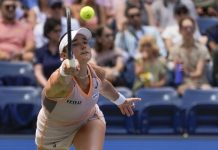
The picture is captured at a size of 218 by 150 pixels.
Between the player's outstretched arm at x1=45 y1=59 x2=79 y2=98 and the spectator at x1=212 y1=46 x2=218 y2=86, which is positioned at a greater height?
the player's outstretched arm at x1=45 y1=59 x2=79 y2=98

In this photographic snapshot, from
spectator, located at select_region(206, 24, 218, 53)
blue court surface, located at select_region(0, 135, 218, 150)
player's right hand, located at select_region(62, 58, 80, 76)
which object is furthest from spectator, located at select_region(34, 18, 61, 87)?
player's right hand, located at select_region(62, 58, 80, 76)

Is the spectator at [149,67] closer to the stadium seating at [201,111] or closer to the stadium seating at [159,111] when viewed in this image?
the stadium seating at [159,111]

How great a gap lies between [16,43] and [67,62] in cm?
456

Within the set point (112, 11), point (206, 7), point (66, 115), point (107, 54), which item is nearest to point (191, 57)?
point (107, 54)

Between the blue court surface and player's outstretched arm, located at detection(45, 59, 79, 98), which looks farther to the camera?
the blue court surface

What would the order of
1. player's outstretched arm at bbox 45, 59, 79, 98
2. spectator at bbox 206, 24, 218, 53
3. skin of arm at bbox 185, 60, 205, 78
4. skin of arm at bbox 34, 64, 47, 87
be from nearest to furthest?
1. player's outstretched arm at bbox 45, 59, 79, 98
2. skin of arm at bbox 34, 64, 47, 87
3. skin of arm at bbox 185, 60, 205, 78
4. spectator at bbox 206, 24, 218, 53

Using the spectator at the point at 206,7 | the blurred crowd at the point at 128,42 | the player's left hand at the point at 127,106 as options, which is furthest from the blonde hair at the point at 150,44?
the player's left hand at the point at 127,106

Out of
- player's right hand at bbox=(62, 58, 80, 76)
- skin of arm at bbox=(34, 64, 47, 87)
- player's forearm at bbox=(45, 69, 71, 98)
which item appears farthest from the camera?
skin of arm at bbox=(34, 64, 47, 87)

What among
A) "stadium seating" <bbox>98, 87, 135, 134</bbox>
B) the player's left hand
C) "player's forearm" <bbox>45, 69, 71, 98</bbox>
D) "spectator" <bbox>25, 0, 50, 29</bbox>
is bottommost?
"stadium seating" <bbox>98, 87, 135, 134</bbox>

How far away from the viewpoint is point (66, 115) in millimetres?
4645

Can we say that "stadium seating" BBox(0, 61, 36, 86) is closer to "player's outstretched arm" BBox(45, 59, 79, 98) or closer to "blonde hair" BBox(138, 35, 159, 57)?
"blonde hair" BBox(138, 35, 159, 57)

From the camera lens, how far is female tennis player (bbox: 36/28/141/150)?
4.48 meters

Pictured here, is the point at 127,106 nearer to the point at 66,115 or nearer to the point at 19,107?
the point at 66,115

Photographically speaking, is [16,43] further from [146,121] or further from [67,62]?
[67,62]
